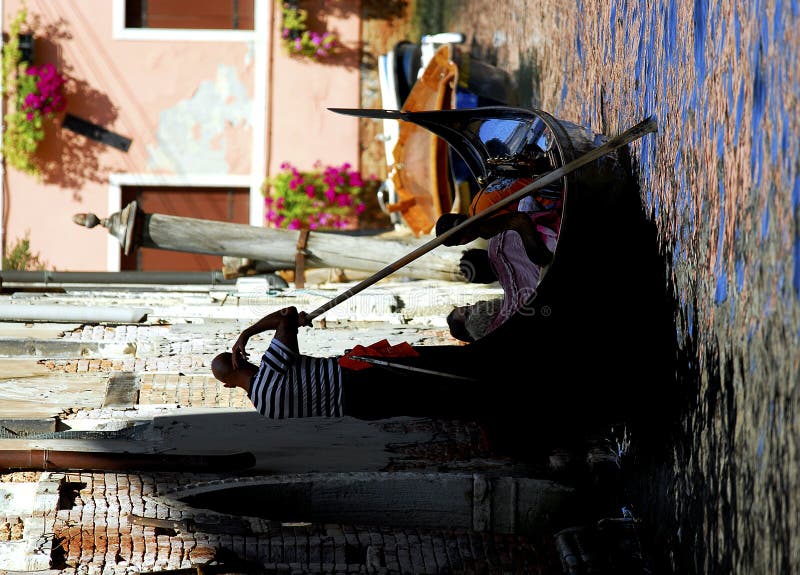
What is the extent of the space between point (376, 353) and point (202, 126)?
10.1 meters

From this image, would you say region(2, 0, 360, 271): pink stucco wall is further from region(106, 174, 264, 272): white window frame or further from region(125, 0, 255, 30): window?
region(125, 0, 255, 30): window

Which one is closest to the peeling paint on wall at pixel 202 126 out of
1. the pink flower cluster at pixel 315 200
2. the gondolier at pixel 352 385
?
the pink flower cluster at pixel 315 200

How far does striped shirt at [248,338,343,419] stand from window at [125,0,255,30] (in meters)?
10.4

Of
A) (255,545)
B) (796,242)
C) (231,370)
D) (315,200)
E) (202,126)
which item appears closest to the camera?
(796,242)

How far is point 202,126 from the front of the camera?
1381 cm

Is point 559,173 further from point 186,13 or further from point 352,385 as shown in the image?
point 186,13

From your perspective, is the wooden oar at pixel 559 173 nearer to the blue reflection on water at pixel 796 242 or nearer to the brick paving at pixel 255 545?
the brick paving at pixel 255 545

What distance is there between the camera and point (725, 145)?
3.19 meters

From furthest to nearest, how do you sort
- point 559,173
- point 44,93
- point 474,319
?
point 44,93
point 474,319
point 559,173

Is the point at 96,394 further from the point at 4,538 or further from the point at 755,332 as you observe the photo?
the point at 755,332

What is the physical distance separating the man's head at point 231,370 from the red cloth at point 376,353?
0.34 metres

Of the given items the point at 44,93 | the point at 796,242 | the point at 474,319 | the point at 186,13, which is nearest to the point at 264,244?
the point at 474,319

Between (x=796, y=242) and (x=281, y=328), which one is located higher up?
(x=796, y=242)

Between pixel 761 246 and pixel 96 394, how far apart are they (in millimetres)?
3790
